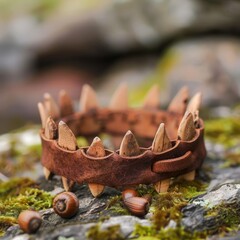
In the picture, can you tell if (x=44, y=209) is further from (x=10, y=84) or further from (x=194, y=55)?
(x=10, y=84)

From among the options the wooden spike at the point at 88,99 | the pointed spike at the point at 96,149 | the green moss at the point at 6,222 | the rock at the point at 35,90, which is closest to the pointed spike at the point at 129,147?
the pointed spike at the point at 96,149

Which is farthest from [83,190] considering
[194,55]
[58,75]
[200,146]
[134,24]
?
[58,75]

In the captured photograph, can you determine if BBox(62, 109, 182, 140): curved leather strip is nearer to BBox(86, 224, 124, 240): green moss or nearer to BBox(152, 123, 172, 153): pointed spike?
BBox(152, 123, 172, 153): pointed spike

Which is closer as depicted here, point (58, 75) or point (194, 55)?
point (194, 55)

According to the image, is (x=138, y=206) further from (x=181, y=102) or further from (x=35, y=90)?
(x=35, y=90)

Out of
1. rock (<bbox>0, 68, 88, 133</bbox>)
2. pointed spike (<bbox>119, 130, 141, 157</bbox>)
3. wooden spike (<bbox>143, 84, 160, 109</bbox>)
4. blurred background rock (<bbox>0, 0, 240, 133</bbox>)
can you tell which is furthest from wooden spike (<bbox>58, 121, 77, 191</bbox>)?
rock (<bbox>0, 68, 88, 133</bbox>)

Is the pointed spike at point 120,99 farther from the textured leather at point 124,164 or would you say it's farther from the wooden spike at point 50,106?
the textured leather at point 124,164

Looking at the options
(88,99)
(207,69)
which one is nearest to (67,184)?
(88,99)
